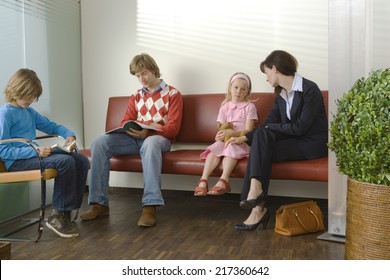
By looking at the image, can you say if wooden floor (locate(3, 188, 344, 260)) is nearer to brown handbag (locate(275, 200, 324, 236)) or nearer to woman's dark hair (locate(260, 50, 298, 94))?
brown handbag (locate(275, 200, 324, 236))

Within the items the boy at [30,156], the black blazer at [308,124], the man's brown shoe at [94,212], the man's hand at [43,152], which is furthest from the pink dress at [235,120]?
the man's hand at [43,152]

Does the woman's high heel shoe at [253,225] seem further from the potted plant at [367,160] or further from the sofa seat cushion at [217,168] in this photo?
the potted plant at [367,160]

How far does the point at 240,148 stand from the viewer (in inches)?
132

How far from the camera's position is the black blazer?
318cm

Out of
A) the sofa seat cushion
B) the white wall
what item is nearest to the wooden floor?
the sofa seat cushion

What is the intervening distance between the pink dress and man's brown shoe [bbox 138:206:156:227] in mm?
551

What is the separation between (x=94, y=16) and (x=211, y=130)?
1.78 m

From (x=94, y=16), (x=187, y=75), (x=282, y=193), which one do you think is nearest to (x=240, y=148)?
(x=282, y=193)

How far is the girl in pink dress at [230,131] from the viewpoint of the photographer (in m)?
3.27

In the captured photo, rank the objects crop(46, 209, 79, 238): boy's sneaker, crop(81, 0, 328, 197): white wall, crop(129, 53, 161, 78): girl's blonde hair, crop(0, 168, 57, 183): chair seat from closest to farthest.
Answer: crop(0, 168, 57, 183): chair seat
crop(46, 209, 79, 238): boy's sneaker
crop(129, 53, 161, 78): girl's blonde hair
crop(81, 0, 328, 197): white wall

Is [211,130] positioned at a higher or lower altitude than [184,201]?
higher

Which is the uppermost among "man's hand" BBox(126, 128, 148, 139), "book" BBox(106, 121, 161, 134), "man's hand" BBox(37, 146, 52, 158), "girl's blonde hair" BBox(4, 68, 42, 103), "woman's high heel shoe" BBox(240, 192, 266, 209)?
"girl's blonde hair" BBox(4, 68, 42, 103)

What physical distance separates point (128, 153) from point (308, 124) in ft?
4.73

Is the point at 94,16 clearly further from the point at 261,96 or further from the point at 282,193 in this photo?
the point at 282,193
